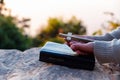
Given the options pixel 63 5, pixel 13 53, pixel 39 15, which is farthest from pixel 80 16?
pixel 13 53

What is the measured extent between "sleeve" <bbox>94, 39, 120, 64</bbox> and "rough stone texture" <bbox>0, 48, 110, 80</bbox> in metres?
0.07

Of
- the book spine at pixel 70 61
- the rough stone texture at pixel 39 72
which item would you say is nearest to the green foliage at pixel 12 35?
the rough stone texture at pixel 39 72

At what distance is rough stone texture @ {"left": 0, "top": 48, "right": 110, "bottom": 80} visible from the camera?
4.62 ft

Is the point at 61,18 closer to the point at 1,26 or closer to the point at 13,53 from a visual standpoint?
the point at 1,26

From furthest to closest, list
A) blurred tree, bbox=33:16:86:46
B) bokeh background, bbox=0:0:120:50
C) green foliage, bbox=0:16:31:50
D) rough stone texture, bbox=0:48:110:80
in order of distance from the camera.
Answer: blurred tree, bbox=33:16:86:46
bokeh background, bbox=0:0:120:50
green foliage, bbox=0:16:31:50
rough stone texture, bbox=0:48:110:80

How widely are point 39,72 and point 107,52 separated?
0.82ft

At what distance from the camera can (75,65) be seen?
1476 millimetres

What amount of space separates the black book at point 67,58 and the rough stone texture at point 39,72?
0.02 m

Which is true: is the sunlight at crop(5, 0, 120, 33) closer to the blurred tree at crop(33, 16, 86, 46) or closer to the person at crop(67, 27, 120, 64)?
the blurred tree at crop(33, 16, 86, 46)

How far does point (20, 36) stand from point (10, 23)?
7.6 inches

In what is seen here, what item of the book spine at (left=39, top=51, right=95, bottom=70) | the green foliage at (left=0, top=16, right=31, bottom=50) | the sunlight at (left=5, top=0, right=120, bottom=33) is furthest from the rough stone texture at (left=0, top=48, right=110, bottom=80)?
the sunlight at (left=5, top=0, right=120, bottom=33)

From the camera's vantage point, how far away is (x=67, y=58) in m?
1.47

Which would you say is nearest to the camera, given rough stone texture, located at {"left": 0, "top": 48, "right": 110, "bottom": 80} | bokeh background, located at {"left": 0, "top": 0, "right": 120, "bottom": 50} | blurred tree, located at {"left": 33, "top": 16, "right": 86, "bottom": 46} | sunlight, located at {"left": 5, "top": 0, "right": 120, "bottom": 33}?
rough stone texture, located at {"left": 0, "top": 48, "right": 110, "bottom": 80}

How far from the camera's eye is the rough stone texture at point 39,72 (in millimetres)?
1407
